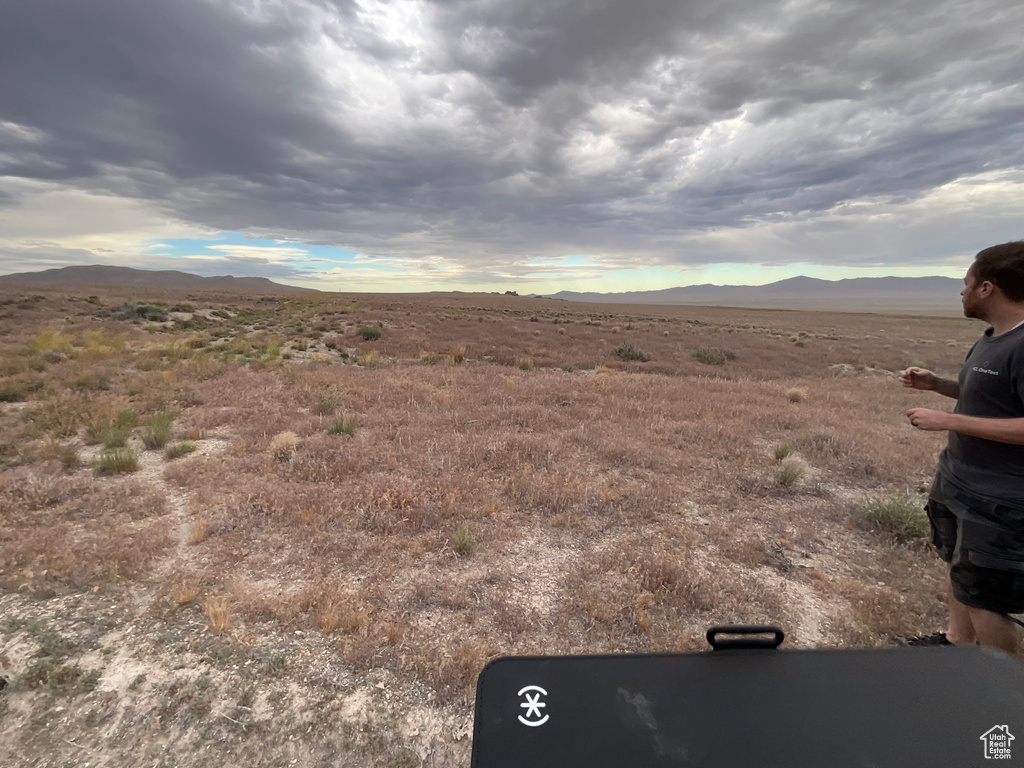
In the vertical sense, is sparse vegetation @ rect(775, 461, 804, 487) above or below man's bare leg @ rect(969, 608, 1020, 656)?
below

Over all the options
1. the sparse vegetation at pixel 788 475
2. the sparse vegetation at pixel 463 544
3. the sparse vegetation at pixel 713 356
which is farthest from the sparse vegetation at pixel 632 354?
the sparse vegetation at pixel 463 544

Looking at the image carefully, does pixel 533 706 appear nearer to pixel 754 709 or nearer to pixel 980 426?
pixel 754 709

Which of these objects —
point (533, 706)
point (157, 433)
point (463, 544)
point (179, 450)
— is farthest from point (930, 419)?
point (157, 433)

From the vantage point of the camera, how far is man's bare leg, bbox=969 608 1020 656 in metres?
2.43

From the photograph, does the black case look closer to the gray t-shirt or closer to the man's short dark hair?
the gray t-shirt

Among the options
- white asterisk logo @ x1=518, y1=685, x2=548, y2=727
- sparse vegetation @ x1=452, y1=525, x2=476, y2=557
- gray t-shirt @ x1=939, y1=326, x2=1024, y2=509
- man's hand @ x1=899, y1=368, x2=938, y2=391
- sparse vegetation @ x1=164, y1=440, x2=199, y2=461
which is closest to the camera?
white asterisk logo @ x1=518, y1=685, x2=548, y2=727

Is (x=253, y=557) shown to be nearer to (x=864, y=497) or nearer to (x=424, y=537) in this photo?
(x=424, y=537)

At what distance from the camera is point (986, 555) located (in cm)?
245

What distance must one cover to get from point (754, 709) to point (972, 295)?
2645 mm

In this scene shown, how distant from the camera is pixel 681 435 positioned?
7.85 meters

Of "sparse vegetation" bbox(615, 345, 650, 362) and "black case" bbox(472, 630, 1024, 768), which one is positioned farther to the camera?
"sparse vegetation" bbox(615, 345, 650, 362)

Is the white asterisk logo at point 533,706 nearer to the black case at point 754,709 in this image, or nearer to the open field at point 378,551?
the black case at point 754,709

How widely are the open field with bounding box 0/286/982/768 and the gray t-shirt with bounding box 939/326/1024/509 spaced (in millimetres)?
1671

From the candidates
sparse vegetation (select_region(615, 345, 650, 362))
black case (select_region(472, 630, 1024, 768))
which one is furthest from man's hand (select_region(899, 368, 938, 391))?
sparse vegetation (select_region(615, 345, 650, 362))
